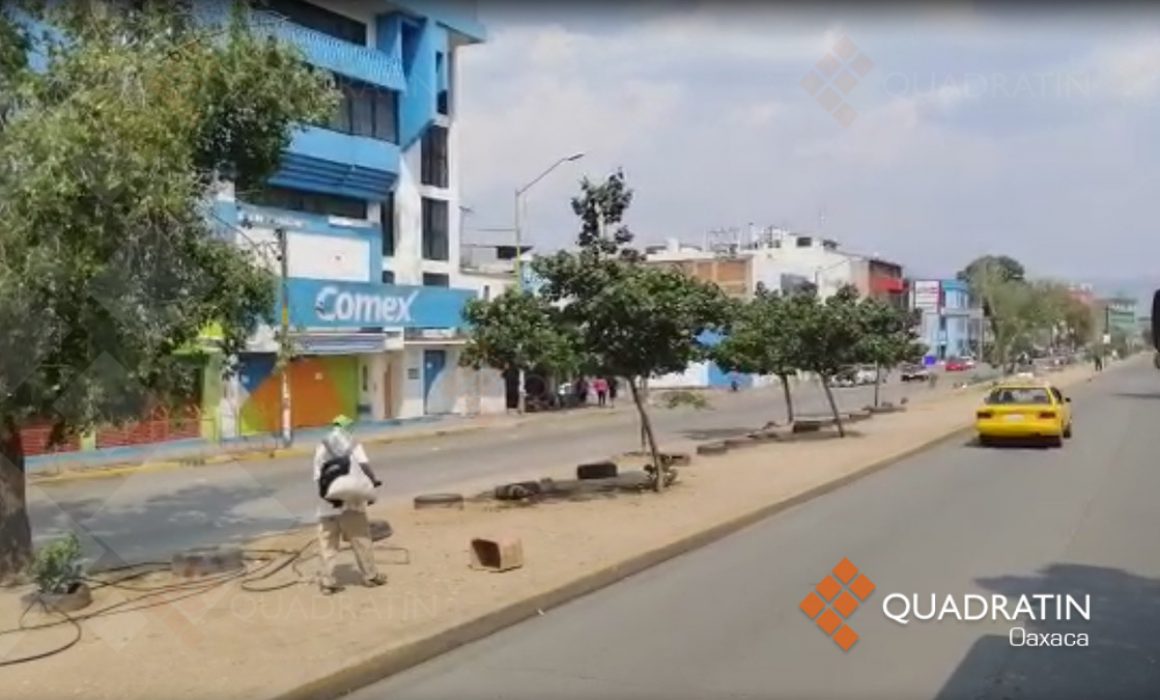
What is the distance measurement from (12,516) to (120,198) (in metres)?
3.17

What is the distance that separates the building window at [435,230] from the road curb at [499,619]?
28389 millimetres

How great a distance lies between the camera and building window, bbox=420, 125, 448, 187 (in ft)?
135

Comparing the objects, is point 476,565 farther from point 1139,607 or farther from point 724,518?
point 1139,607

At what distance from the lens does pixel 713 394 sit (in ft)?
192

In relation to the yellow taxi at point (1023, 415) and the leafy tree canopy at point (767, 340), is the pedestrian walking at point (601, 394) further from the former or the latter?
the yellow taxi at point (1023, 415)

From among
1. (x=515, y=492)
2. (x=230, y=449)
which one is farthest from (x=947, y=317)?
(x=515, y=492)

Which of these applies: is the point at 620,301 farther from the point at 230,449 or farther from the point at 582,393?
the point at 582,393

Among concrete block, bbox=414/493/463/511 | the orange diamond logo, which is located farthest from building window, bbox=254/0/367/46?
the orange diamond logo

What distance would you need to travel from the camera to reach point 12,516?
31.5ft

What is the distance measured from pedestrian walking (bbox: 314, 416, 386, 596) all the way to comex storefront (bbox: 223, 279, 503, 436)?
748 inches

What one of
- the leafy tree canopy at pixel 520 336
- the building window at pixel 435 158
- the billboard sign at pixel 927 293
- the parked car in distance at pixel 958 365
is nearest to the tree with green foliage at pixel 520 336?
the leafy tree canopy at pixel 520 336

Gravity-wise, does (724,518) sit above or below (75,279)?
below

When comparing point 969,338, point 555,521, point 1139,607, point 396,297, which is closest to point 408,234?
point 396,297

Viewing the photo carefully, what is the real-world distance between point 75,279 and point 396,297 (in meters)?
26.7
